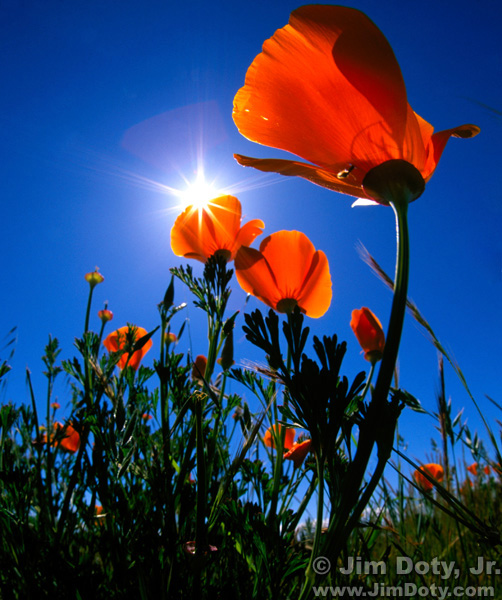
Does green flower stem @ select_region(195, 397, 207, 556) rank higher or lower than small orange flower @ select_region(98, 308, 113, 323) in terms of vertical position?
lower

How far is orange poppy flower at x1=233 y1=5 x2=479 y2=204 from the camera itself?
1.89ft

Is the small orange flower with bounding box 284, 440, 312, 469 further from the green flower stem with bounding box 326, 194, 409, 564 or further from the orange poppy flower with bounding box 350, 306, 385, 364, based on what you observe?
the green flower stem with bounding box 326, 194, 409, 564

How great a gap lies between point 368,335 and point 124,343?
0.93 meters

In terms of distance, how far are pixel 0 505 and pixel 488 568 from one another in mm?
1384

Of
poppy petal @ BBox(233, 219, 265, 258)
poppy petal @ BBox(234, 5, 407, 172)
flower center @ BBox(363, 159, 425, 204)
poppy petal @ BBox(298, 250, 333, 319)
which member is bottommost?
flower center @ BBox(363, 159, 425, 204)

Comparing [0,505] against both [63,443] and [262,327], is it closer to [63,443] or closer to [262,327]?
[262,327]

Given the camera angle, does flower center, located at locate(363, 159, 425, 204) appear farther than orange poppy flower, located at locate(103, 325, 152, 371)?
No

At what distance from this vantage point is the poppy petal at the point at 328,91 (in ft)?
1.88

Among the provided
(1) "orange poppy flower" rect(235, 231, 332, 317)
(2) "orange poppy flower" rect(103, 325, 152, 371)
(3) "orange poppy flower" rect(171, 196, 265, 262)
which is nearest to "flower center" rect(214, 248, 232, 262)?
(3) "orange poppy flower" rect(171, 196, 265, 262)

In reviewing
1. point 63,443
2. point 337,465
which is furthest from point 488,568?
point 63,443

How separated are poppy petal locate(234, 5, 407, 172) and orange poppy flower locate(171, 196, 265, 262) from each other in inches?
26.1

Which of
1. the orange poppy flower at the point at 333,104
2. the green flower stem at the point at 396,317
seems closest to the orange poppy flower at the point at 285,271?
the orange poppy flower at the point at 333,104

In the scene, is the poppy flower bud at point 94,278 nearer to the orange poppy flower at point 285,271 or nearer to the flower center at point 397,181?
the orange poppy flower at point 285,271

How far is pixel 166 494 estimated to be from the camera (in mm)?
898
